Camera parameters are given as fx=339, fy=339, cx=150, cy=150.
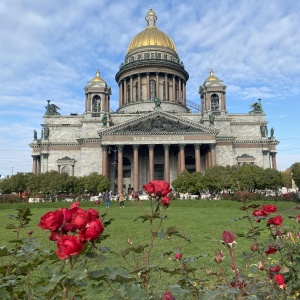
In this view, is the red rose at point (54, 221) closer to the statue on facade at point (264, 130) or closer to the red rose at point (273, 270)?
the red rose at point (273, 270)

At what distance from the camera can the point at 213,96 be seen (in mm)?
63188

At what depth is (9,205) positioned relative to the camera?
34938 mm

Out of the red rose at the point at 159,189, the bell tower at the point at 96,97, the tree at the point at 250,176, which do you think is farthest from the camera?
the bell tower at the point at 96,97

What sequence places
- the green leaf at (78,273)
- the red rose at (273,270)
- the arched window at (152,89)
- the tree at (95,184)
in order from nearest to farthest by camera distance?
1. the green leaf at (78,273)
2. the red rose at (273,270)
3. the tree at (95,184)
4. the arched window at (152,89)

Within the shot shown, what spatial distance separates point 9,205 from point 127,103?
4027cm

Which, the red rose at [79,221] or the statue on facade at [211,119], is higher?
the statue on facade at [211,119]

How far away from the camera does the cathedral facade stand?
178 ft

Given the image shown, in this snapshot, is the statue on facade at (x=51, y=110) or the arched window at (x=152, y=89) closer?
the statue on facade at (x=51, y=110)

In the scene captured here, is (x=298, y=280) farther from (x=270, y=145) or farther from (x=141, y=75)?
(x=141, y=75)

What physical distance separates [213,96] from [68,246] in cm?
6317

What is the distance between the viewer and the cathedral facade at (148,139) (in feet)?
178

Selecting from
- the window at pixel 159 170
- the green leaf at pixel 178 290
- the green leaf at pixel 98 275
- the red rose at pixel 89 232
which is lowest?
the green leaf at pixel 178 290

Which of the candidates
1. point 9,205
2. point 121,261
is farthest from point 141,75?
point 121,261

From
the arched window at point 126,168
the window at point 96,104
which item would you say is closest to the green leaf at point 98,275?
the arched window at point 126,168
